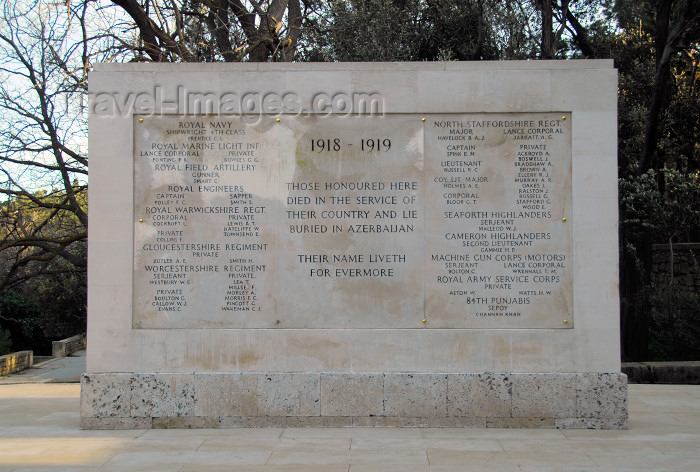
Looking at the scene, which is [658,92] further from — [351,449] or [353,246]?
[351,449]

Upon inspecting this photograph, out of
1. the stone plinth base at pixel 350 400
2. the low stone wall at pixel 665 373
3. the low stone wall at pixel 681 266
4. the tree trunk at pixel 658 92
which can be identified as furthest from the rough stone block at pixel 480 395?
the tree trunk at pixel 658 92

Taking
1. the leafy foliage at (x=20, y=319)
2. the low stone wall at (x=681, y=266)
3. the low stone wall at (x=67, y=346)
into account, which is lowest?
the low stone wall at (x=67, y=346)

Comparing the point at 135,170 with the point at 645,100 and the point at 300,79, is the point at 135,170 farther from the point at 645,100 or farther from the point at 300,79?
the point at 645,100

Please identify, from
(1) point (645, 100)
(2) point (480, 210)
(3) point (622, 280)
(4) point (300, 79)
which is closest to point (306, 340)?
(2) point (480, 210)

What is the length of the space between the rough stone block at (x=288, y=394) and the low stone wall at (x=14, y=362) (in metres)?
13.8

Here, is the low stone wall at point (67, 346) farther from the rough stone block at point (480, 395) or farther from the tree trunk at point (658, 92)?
the rough stone block at point (480, 395)

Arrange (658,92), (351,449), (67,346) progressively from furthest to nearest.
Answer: (67,346) < (658,92) < (351,449)

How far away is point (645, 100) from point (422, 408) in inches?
515

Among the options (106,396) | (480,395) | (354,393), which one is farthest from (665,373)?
(106,396)

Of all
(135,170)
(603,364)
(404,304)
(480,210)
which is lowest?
(603,364)

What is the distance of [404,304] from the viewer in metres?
8.78

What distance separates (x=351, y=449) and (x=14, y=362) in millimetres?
16007

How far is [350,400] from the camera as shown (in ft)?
28.3

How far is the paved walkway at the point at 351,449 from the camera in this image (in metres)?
6.97
